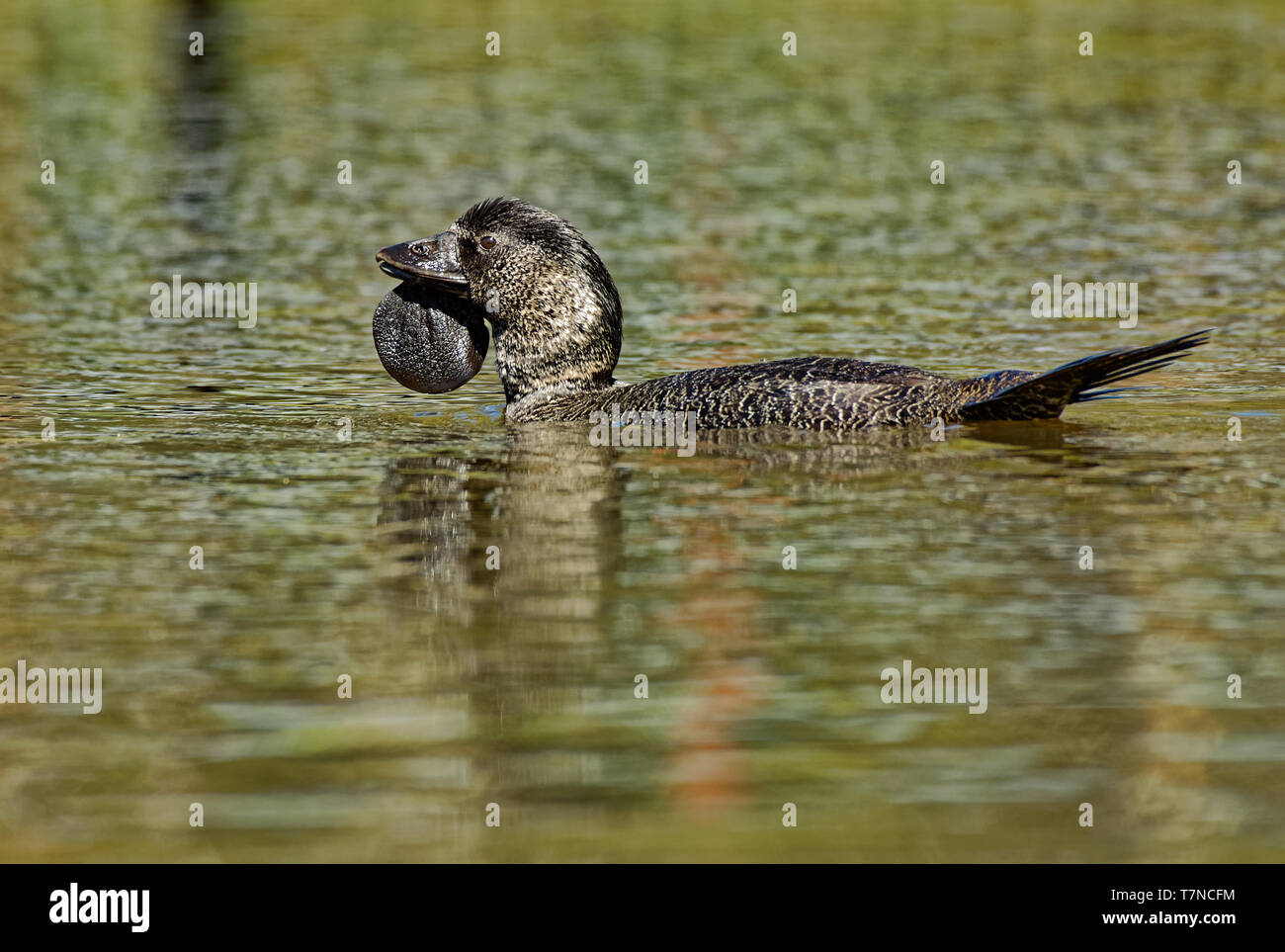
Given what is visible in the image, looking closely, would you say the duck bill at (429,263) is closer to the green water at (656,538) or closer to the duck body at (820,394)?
the green water at (656,538)

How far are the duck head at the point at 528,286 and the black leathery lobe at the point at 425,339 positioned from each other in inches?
3.7

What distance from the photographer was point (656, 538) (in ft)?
29.4

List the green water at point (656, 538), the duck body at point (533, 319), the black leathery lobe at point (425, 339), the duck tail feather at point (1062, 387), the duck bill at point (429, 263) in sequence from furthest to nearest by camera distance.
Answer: the black leathery lobe at point (425, 339)
the duck bill at point (429, 263)
the duck body at point (533, 319)
the duck tail feather at point (1062, 387)
the green water at point (656, 538)

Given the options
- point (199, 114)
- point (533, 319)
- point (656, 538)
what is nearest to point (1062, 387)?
point (656, 538)

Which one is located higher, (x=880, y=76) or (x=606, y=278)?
(x=880, y=76)

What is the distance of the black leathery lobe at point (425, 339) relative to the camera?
12086 millimetres

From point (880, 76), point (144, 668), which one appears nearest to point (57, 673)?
point (144, 668)

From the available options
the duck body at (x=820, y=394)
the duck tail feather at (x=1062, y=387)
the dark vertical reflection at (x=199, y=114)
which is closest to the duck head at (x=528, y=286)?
the duck body at (x=820, y=394)

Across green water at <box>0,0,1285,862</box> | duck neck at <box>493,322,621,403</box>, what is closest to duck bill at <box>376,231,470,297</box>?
duck neck at <box>493,322,621,403</box>

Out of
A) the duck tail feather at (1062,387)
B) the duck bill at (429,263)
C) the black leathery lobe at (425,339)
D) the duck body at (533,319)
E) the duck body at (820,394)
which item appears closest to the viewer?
the duck tail feather at (1062,387)

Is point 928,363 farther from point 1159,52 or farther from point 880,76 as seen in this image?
point 1159,52

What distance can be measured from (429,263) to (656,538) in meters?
3.59
